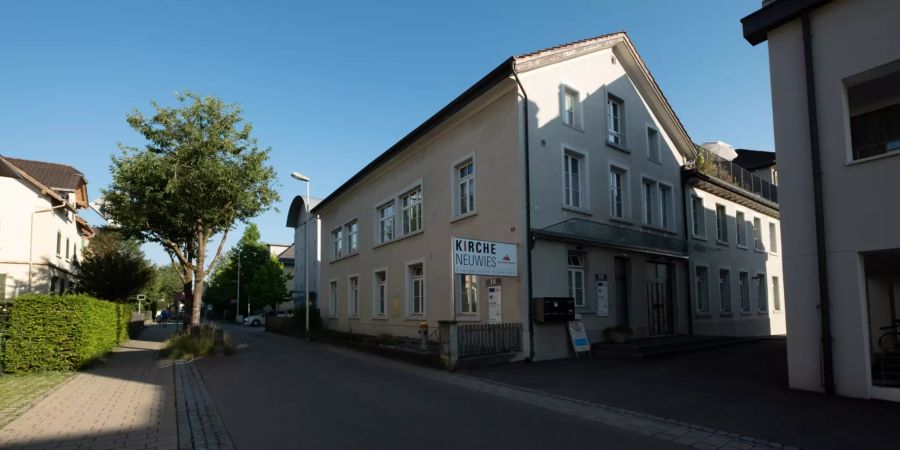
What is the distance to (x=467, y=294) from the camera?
16.7 metres

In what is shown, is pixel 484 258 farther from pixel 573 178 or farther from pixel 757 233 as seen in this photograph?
pixel 757 233

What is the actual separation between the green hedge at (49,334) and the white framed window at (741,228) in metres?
25.0

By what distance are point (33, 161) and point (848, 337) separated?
39.8m

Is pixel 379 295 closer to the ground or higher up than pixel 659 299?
higher up

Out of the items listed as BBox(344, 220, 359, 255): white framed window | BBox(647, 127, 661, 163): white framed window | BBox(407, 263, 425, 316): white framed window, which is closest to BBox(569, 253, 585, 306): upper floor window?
BBox(407, 263, 425, 316): white framed window

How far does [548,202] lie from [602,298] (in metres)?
3.65

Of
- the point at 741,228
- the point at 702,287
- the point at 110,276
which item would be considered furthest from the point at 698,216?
the point at 110,276

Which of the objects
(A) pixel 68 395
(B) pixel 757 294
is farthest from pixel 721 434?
(B) pixel 757 294

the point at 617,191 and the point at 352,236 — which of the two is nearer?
the point at 617,191

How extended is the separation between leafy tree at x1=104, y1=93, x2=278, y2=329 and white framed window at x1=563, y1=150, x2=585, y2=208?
37.1 feet

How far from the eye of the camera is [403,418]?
757cm

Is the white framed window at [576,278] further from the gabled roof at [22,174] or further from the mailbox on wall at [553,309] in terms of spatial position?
the gabled roof at [22,174]

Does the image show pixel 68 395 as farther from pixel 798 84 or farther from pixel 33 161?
pixel 33 161

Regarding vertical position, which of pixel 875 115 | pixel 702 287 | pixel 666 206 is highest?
pixel 875 115
